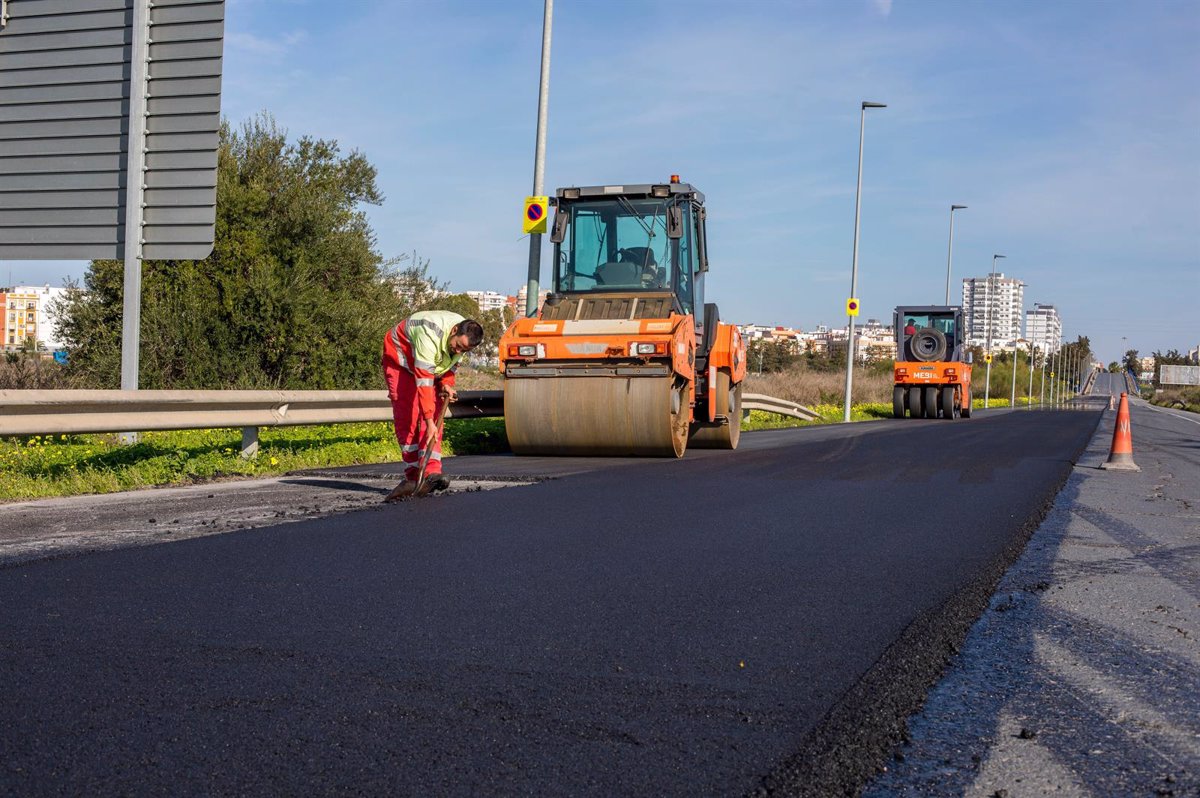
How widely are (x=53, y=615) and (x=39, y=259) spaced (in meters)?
8.91

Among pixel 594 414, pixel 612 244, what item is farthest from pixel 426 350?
pixel 612 244

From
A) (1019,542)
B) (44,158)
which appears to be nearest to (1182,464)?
(1019,542)

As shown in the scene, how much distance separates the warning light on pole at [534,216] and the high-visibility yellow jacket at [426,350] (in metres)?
5.58

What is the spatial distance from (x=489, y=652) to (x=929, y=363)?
31.6m

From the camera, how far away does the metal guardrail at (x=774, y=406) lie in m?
20.7

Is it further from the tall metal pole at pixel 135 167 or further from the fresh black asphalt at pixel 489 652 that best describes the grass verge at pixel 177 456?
the fresh black asphalt at pixel 489 652

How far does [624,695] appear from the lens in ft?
10.7

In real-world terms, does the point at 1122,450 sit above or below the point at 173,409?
below

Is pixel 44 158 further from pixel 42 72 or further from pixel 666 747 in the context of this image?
pixel 666 747

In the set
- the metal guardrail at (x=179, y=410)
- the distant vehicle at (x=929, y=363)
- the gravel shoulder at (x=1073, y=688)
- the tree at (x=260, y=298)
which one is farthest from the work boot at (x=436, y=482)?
the distant vehicle at (x=929, y=363)

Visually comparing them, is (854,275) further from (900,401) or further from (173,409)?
(173,409)

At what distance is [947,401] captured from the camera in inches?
1318

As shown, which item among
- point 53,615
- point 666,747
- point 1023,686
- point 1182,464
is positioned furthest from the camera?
point 1182,464

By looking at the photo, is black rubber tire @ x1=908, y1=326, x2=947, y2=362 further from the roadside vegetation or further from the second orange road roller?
the roadside vegetation
